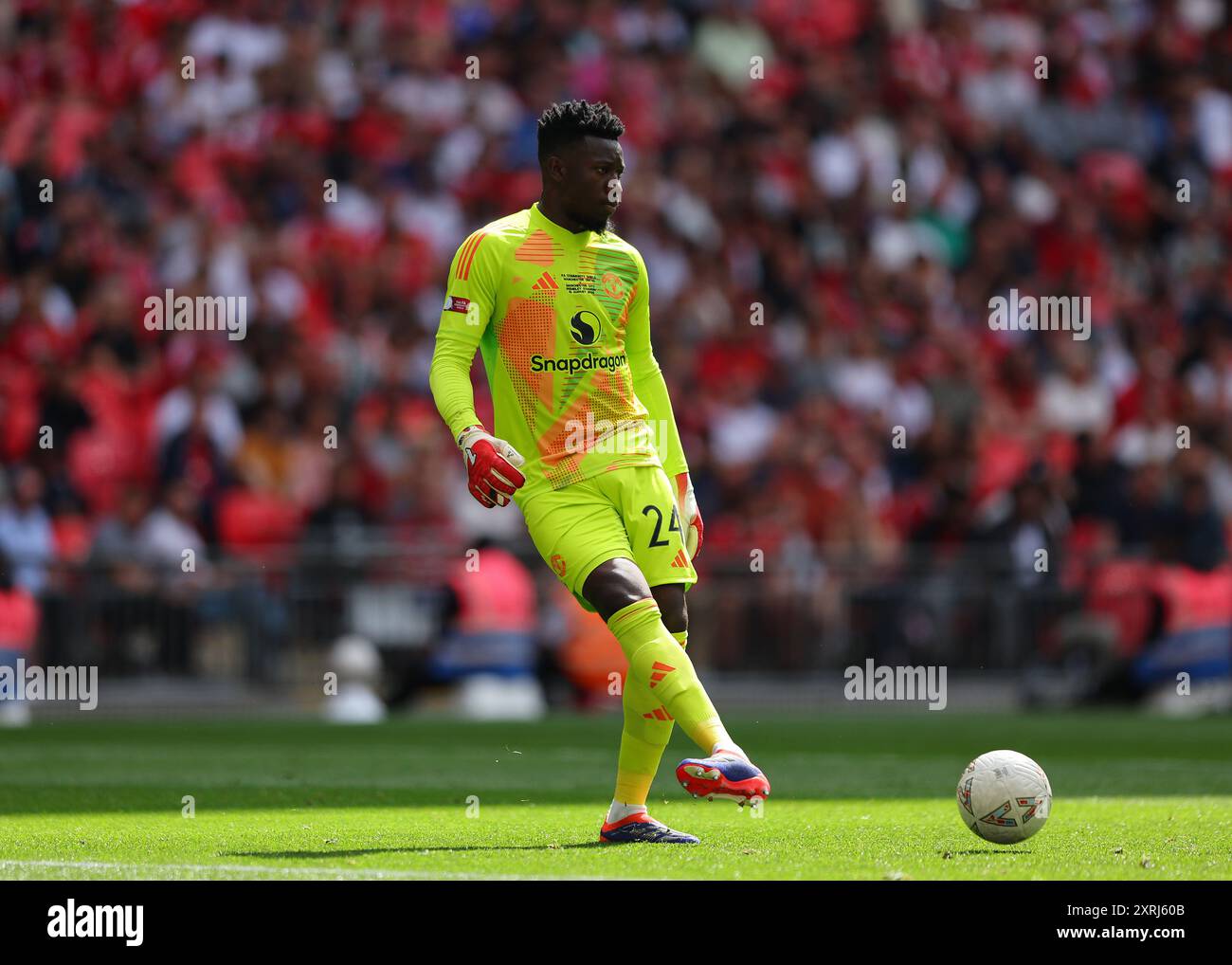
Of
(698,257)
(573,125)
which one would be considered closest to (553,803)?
(573,125)

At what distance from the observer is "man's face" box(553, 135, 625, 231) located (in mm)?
8125

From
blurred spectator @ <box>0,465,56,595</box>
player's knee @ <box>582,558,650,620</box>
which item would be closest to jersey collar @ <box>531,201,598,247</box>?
player's knee @ <box>582,558,650,620</box>

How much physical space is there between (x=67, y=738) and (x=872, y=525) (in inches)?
306

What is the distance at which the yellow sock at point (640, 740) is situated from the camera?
8.12 metres

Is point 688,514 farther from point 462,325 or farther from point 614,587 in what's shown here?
point 462,325

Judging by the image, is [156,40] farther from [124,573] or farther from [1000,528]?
[1000,528]

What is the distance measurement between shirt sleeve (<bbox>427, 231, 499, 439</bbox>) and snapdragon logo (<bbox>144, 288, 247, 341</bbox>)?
11.3m

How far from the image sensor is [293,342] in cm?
1955

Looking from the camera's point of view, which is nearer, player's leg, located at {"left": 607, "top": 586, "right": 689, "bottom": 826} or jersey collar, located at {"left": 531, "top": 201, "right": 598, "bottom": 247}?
player's leg, located at {"left": 607, "top": 586, "right": 689, "bottom": 826}

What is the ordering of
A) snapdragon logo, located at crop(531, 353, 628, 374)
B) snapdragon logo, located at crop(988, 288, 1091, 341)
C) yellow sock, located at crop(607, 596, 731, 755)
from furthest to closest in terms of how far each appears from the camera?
snapdragon logo, located at crop(988, 288, 1091, 341)
snapdragon logo, located at crop(531, 353, 628, 374)
yellow sock, located at crop(607, 596, 731, 755)

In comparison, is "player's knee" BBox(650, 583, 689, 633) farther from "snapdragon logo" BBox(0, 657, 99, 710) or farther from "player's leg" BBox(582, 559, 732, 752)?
"snapdragon logo" BBox(0, 657, 99, 710)
